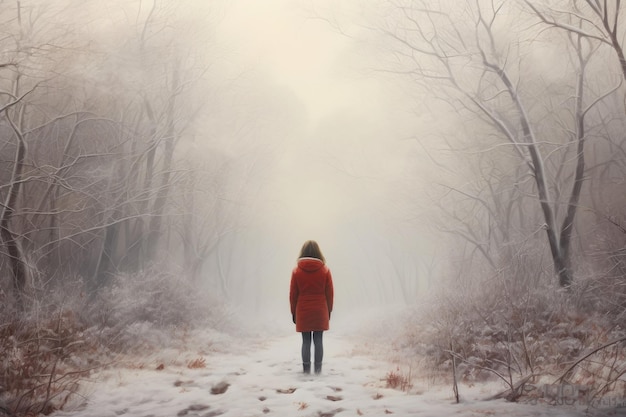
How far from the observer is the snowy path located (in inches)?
166

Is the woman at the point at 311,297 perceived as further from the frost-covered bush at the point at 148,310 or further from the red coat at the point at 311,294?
the frost-covered bush at the point at 148,310

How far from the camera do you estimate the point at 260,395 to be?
4.96 metres

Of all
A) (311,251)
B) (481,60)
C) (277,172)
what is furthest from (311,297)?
(277,172)

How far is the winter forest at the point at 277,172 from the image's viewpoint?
5129 mm

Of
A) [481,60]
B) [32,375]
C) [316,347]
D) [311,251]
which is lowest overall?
[316,347]

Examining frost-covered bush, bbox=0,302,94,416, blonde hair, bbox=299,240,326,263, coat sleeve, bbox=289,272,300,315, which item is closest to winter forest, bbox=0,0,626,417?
frost-covered bush, bbox=0,302,94,416

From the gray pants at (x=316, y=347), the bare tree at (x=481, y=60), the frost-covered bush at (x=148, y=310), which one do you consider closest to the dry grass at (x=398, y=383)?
the gray pants at (x=316, y=347)

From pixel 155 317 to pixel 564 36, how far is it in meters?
11.4

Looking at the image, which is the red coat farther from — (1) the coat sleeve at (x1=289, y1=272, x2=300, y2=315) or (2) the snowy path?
(2) the snowy path

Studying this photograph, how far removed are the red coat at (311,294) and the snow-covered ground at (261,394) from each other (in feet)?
2.66

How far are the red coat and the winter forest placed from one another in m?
0.82

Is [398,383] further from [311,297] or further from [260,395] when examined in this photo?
[260,395]

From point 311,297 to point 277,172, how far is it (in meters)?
15.5

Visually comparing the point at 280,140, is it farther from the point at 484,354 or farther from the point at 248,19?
the point at 484,354
